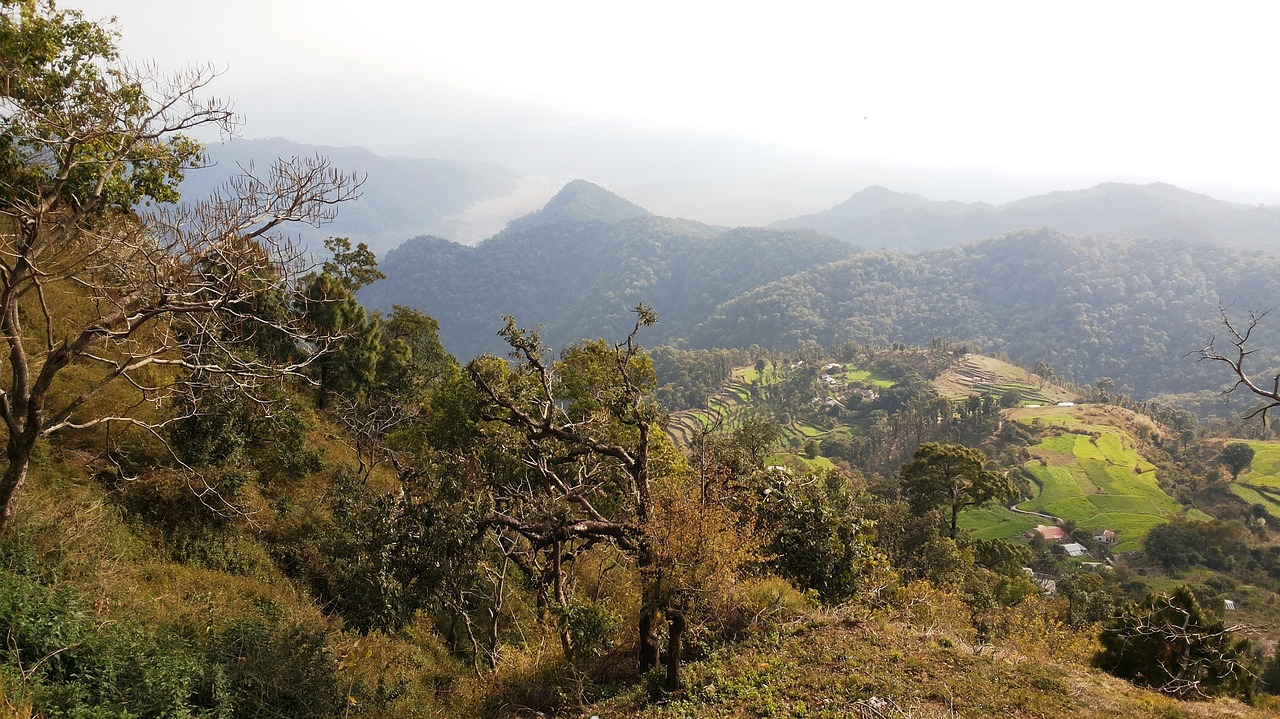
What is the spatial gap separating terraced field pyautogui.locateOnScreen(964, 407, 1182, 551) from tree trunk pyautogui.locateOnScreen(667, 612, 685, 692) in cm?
5580

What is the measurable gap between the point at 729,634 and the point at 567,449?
5362 mm

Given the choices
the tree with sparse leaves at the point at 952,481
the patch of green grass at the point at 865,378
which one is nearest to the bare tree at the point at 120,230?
the tree with sparse leaves at the point at 952,481

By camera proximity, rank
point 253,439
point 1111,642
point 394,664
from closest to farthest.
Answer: point 394,664 < point 1111,642 < point 253,439

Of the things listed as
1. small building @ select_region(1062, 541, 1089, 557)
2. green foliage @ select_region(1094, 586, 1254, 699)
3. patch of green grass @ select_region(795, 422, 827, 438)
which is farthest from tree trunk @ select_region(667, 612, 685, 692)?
patch of green grass @ select_region(795, 422, 827, 438)

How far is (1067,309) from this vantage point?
164m

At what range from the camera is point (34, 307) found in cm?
1422

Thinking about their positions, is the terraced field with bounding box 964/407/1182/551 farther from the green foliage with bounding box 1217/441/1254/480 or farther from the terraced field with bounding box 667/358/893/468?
the terraced field with bounding box 667/358/893/468

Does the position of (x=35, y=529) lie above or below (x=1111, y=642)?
above

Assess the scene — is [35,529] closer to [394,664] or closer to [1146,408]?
[394,664]

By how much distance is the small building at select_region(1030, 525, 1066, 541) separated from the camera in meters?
52.2

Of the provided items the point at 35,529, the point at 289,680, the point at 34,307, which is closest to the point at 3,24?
the point at 35,529

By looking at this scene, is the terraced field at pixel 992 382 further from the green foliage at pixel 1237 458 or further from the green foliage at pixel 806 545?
the green foliage at pixel 806 545

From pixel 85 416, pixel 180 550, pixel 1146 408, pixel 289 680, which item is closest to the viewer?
pixel 289 680

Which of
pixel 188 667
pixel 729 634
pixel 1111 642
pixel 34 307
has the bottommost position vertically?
pixel 1111 642
